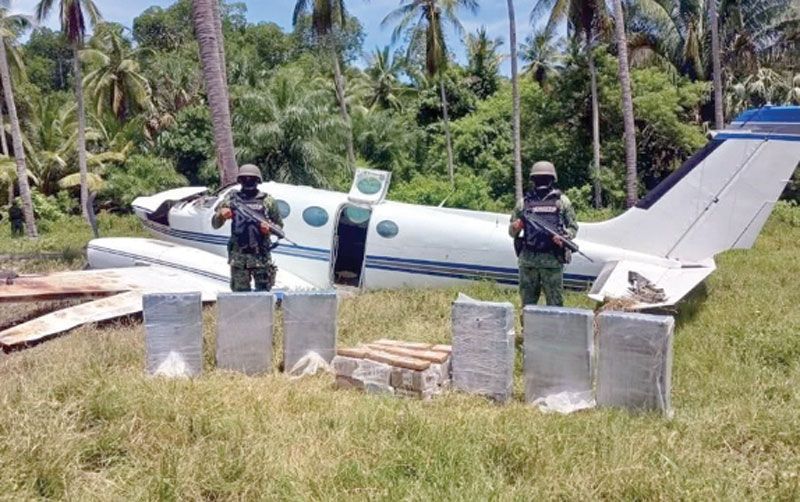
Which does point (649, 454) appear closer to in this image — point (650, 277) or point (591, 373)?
point (591, 373)

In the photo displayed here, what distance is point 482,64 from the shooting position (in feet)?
113

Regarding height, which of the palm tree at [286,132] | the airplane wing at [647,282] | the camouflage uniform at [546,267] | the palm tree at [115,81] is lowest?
the airplane wing at [647,282]

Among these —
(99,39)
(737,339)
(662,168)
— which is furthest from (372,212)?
(99,39)

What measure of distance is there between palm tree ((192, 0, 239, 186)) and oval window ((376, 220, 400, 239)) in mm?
4153

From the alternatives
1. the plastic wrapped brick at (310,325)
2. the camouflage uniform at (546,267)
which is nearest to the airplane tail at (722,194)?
the camouflage uniform at (546,267)

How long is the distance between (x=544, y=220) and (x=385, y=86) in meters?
35.1

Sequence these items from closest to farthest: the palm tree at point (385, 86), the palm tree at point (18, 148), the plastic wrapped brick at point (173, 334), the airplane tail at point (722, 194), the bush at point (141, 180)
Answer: the plastic wrapped brick at point (173, 334) < the airplane tail at point (722, 194) < the palm tree at point (18, 148) < the bush at point (141, 180) < the palm tree at point (385, 86)

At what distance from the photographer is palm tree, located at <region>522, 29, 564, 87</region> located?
31094 millimetres

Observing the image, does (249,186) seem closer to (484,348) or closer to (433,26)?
(484,348)

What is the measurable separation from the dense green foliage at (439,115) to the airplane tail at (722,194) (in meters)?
15.6

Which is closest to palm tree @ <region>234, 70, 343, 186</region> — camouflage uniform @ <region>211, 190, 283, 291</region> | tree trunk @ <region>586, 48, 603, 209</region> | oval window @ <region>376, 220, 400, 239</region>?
tree trunk @ <region>586, 48, 603, 209</region>

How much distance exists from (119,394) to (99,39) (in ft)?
107

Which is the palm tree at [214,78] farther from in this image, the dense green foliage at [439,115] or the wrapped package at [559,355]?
the dense green foliage at [439,115]

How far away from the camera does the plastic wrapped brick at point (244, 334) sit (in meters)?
6.12
